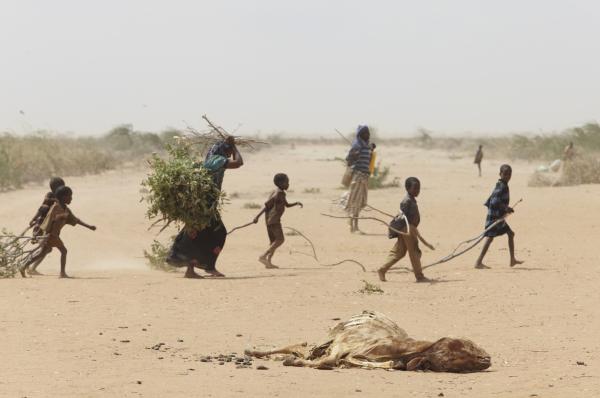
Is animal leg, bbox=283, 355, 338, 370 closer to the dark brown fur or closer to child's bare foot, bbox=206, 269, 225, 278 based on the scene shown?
the dark brown fur

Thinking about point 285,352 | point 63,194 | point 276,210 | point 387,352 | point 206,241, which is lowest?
point 285,352

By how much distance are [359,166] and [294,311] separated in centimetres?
983

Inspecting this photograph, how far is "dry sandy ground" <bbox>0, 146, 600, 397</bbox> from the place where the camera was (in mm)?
8688

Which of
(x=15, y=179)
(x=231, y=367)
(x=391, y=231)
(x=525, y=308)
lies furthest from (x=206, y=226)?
(x=15, y=179)

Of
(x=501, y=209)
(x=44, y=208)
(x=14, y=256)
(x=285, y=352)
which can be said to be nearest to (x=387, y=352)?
(x=285, y=352)

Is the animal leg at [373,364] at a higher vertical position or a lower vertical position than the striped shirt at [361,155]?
lower

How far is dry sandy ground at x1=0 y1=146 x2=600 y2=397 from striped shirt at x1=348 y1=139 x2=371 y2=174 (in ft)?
4.17

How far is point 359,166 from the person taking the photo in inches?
875

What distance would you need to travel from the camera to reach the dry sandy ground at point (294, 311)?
869 cm

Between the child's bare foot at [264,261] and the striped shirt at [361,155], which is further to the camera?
the striped shirt at [361,155]

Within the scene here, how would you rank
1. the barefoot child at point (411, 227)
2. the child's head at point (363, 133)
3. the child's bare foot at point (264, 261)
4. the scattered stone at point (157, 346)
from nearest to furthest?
the scattered stone at point (157, 346) → the barefoot child at point (411, 227) → the child's bare foot at point (264, 261) → the child's head at point (363, 133)

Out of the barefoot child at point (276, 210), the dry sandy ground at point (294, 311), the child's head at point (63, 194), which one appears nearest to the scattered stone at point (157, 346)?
the dry sandy ground at point (294, 311)

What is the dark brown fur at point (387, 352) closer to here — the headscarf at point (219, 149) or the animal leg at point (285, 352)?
the animal leg at point (285, 352)

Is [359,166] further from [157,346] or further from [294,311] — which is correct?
[157,346]
